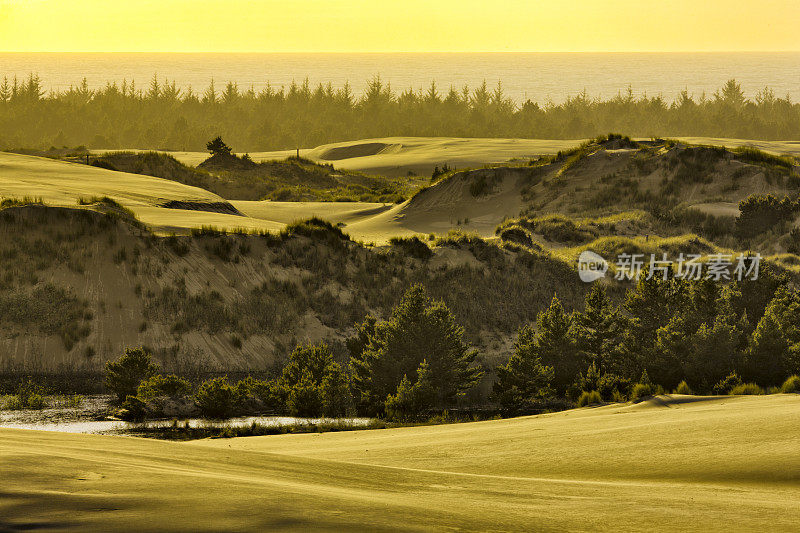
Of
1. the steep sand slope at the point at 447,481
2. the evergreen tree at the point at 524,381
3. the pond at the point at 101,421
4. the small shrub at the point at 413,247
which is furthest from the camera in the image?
the small shrub at the point at 413,247

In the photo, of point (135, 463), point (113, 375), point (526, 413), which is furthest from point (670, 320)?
point (135, 463)

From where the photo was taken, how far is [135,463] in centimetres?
671

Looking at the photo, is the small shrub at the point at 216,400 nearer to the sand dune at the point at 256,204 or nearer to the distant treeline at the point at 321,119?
the sand dune at the point at 256,204

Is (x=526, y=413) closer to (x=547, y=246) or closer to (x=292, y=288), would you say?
(x=292, y=288)

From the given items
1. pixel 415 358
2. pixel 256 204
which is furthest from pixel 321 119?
pixel 415 358

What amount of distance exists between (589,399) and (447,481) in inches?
608

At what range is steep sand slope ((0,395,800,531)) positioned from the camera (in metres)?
5.14

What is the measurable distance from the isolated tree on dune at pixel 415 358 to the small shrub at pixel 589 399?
10.2 ft

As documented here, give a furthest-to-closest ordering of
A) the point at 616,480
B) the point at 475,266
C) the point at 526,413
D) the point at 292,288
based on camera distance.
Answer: the point at 475,266
the point at 292,288
the point at 526,413
the point at 616,480

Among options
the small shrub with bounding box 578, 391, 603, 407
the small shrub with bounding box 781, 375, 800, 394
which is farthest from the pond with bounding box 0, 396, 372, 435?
the small shrub with bounding box 781, 375, 800, 394

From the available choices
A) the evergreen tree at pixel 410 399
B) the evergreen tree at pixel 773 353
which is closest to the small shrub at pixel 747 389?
the evergreen tree at pixel 773 353

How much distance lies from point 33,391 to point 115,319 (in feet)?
14.1

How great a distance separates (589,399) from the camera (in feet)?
76.1

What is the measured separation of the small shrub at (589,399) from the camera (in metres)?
22.9
